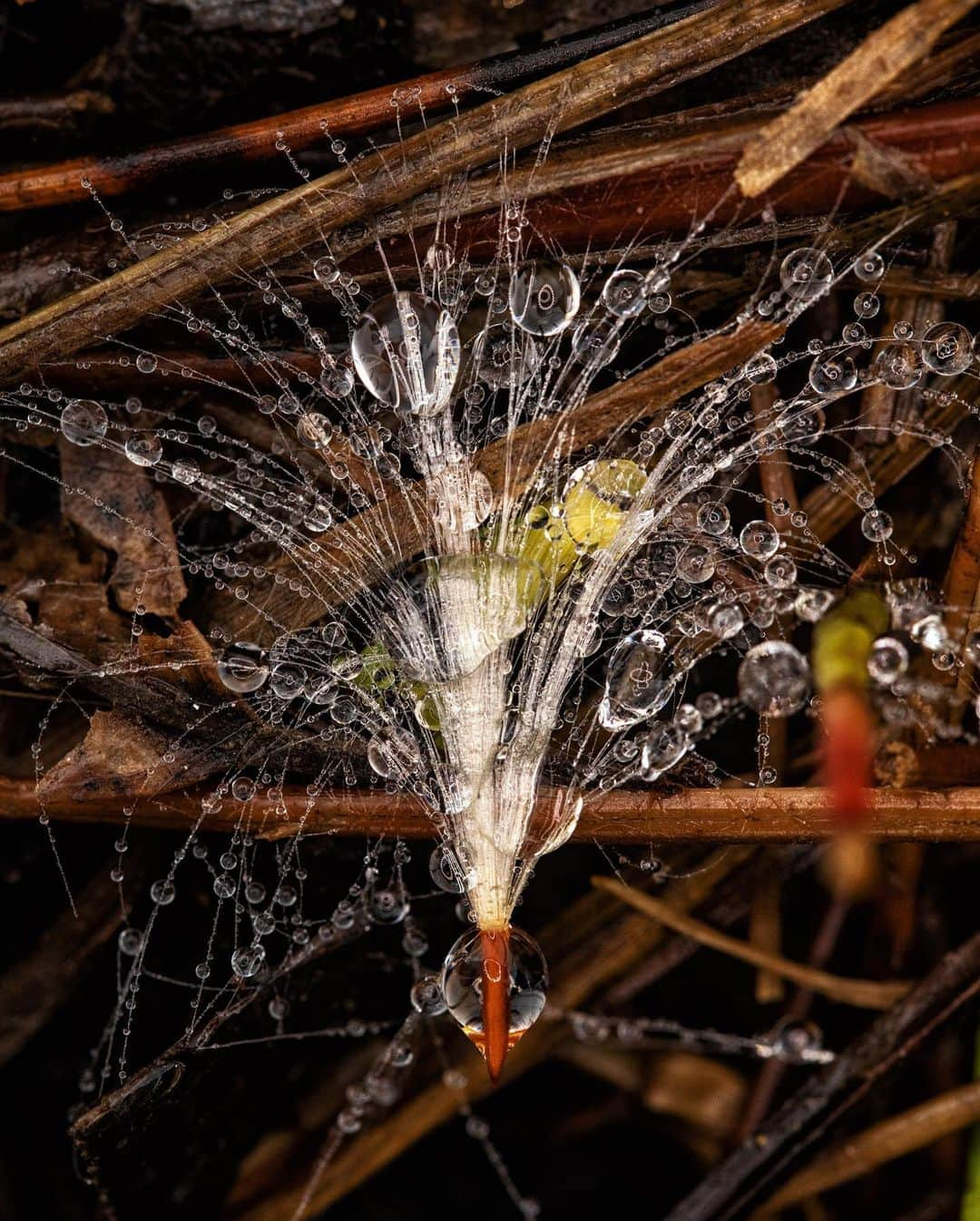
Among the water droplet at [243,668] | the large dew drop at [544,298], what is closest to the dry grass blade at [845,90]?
the large dew drop at [544,298]

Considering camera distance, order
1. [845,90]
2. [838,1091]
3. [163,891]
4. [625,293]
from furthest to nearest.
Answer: [838,1091]
[163,891]
[625,293]
[845,90]

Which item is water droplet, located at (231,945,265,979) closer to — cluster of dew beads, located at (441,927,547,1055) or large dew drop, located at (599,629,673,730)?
cluster of dew beads, located at (441,927,547,1055)

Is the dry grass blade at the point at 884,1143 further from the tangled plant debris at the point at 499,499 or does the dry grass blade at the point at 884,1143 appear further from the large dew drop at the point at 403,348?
the large dew drop at the point at 403,348

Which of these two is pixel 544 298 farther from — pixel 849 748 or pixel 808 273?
pixel 849 748

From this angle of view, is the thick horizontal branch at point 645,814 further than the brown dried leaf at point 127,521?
No

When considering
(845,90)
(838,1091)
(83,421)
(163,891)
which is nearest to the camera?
(845,90)

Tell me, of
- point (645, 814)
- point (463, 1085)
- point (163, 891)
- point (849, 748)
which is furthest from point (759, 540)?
point (463, 1085)

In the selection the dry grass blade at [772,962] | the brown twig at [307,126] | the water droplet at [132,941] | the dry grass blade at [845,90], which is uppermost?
the brown twig at [307,126]
